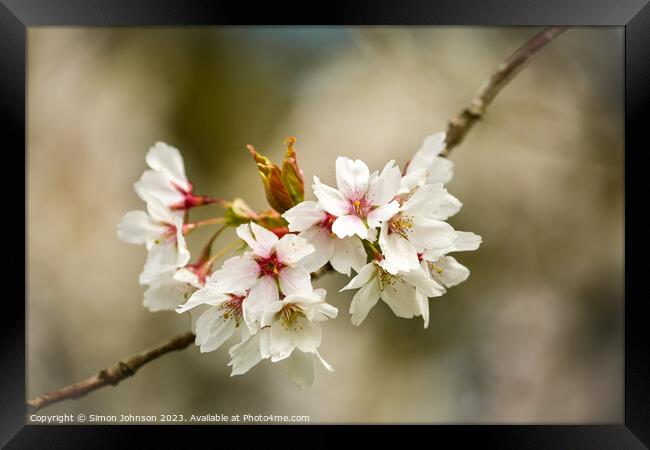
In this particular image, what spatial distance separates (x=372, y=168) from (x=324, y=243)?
60.8 inches

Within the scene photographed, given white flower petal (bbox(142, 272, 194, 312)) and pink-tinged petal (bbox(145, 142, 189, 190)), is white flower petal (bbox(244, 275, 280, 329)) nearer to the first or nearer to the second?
white flower petal (bbox(142, 272, 194, 312))

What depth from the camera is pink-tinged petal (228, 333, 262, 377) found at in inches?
38.8

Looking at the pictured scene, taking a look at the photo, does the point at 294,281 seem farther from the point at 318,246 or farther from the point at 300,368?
the point at 300,368

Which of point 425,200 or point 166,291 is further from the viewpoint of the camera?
point 166,291

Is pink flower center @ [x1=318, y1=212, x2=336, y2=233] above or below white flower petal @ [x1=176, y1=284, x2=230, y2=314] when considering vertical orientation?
above

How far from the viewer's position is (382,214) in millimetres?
923

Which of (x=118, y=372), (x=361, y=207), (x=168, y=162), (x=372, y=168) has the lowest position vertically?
(x=118, y=372)

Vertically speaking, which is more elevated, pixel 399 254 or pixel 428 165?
pixel 428 165

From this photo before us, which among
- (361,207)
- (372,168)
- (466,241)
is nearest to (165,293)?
(361,207)

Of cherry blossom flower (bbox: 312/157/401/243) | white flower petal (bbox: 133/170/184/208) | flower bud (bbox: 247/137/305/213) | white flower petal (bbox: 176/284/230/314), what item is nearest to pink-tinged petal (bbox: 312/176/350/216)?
cherry blossom flower (bbox: 312/157/401/243)

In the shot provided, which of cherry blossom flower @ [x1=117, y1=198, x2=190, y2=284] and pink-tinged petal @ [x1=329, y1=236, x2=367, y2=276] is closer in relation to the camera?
pink-tinged petal @ [x1=329, y1=236, x2=367, y2=276]

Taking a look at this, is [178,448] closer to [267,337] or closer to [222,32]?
[267,337]

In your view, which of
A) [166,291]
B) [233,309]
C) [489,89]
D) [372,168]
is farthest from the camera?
[372,168]

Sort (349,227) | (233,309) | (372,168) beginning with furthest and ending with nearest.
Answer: (372,168) → (233,309) → (349,227)
